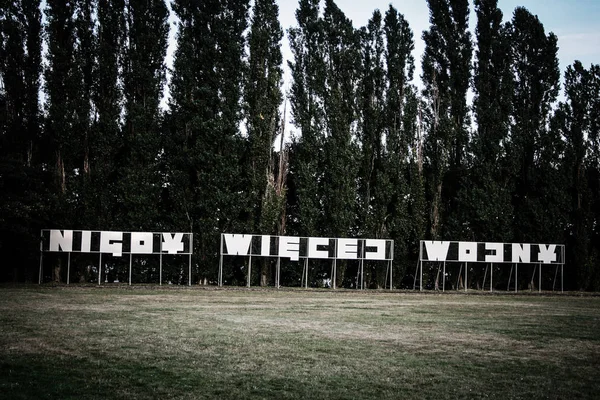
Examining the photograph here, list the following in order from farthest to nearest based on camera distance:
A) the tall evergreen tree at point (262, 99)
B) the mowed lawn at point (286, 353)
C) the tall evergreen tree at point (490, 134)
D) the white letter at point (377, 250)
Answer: the tall evergreen tree at point (490, 134)
the tall evergreen tree at point (262, 99)
the white letter at point (377, 250)
the mowed lawn at point (286, 353)

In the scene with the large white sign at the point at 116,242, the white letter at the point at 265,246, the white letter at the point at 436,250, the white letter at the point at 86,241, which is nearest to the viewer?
the large white sign at the point at 116,242

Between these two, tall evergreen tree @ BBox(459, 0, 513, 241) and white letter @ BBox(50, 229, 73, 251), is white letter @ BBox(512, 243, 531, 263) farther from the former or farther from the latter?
white letter @ BBox(50, 229, 73, 251)

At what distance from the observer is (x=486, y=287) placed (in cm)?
3506

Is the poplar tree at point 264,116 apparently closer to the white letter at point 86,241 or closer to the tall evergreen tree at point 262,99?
Result: the tall evergreen tree at point 262,99

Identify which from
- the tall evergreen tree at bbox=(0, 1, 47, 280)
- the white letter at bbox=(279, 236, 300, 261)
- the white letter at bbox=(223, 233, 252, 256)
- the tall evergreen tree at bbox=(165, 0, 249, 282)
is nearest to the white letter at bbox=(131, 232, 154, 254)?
the tall evergreen tree at bbox=(165, 0, 249, 282)

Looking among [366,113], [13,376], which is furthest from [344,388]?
[366,113]

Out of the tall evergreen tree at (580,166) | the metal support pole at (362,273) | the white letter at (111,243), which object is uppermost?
the tall evergreen tree at (580,166)

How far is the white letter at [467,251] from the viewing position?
3195 cm

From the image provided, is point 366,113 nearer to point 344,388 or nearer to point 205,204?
point 205,204

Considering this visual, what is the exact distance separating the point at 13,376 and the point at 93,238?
21571 mm

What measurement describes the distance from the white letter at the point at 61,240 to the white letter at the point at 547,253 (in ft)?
79.0

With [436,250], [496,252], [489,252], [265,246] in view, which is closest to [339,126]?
[265,246]

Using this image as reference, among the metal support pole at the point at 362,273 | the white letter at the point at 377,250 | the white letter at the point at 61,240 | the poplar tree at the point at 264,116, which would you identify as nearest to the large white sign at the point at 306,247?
the white letter at the point at 377,250

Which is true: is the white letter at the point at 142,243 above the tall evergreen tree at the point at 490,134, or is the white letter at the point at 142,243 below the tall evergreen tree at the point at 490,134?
below
